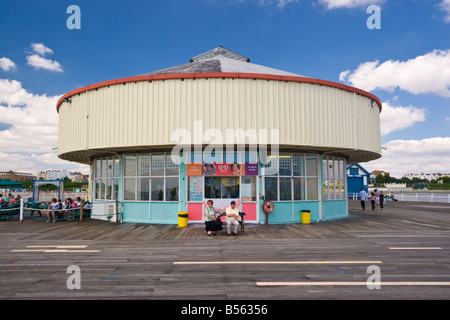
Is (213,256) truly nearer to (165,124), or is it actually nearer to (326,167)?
(165,124)

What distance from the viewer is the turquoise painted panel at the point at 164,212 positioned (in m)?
14.2

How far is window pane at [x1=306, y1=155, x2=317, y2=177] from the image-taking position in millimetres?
15492

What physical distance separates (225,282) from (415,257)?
5678 millimetres

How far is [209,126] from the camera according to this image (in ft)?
41.8

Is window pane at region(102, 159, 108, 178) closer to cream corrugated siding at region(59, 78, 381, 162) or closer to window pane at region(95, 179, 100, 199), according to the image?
window pane at region(95, 179, 100, 199)

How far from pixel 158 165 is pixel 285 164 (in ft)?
21.3

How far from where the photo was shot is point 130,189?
1512 cm

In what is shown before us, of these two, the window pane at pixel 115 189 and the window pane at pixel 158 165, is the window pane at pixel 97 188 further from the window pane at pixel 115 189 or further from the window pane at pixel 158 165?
Result: the window pane at pixel 158 165

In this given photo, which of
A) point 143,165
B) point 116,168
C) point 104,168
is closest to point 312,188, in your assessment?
point 143,165

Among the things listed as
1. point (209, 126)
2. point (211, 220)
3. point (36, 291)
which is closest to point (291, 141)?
point (209, 126)

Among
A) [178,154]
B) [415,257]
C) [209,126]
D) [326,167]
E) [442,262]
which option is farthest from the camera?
[326,167]

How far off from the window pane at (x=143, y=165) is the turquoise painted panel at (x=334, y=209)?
9651mm

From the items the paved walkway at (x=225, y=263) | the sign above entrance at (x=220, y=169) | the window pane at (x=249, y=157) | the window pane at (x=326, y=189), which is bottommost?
the paved walkway at (x=225, y=263)

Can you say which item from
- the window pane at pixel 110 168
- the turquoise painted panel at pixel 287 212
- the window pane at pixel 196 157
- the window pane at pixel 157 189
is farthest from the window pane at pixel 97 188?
the turquoise painted panel at pixel 287 212
